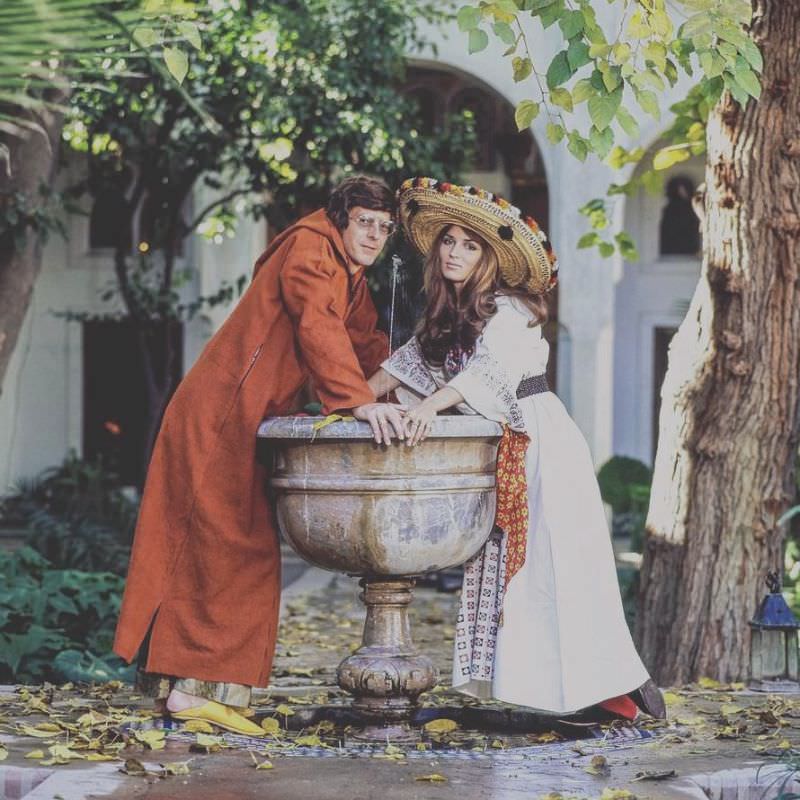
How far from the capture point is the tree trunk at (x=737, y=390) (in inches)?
231

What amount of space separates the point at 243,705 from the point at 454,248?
1.50 m

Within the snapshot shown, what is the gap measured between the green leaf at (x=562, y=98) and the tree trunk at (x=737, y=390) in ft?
3.59

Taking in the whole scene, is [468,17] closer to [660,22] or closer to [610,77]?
[610,77]

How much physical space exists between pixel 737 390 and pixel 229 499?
7.35ft

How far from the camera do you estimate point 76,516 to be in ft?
35.8

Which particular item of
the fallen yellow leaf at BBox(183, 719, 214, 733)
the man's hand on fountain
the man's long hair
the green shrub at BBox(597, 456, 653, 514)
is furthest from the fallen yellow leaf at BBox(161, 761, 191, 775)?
the green shrub at BBox(597, 456, 653, 514)

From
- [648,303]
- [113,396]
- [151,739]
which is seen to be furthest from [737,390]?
[648,303]

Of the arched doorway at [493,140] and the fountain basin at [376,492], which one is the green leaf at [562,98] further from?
the arched doorway at [493,140]

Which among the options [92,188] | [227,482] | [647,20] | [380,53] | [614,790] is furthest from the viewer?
[92,188]

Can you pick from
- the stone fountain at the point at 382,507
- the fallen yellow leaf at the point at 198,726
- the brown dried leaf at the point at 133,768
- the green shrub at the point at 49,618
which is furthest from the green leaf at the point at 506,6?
the green shrub at the point at 49,618

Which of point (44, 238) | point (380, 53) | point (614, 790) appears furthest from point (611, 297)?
point (614, 790)

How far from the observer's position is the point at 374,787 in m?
3.93

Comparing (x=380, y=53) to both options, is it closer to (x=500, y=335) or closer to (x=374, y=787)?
(x=500, y=335)

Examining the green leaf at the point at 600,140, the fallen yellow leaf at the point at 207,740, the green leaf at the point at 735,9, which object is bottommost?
the fallen yellow leaf at the point at 207,740
